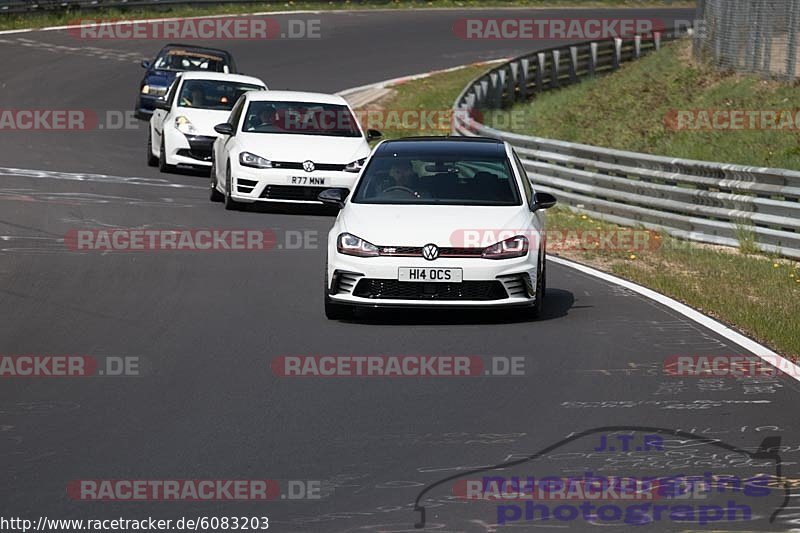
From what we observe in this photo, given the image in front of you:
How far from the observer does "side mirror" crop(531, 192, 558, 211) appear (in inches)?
502

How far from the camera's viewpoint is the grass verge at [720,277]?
12.0 meters

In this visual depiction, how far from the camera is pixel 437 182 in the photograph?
1295 cm

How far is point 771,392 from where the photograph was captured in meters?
9.51

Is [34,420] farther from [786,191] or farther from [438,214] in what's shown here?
[786,191]

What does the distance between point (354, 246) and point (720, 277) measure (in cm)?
448

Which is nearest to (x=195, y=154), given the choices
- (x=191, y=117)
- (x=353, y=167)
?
(x=191, y=117)

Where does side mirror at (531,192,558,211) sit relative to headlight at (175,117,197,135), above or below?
above

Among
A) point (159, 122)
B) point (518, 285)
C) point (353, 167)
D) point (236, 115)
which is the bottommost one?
point (159, 122)

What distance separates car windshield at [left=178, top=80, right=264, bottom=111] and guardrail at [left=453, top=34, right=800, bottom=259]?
3.81 m

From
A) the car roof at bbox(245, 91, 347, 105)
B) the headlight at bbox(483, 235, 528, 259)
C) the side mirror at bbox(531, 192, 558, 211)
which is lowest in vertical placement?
the car roof at bbox(245, 91, 347, 105)

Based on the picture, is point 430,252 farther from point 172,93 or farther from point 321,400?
point 172,93

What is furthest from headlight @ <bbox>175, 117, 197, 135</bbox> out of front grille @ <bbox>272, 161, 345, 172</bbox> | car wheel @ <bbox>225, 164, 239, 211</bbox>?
front grille @ <bbox>272, 161, 345, 172</bbox>

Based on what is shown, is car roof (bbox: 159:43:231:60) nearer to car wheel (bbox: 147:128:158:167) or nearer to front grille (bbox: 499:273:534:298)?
car wheel (bbox: 147:128:158:167)

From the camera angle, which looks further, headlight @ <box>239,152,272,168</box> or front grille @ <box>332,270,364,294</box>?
headlight @ <box>239,152,272,168</box>
